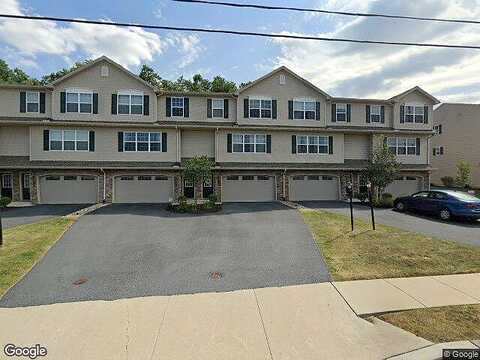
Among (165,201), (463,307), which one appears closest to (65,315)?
(463,307)

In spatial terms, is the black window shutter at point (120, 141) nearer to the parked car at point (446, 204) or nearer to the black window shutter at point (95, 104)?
the black window shutter at point (95, 104)

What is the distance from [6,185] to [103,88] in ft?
31.6

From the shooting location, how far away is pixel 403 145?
23.6 m

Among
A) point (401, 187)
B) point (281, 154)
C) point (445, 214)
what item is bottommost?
point (445, 214)

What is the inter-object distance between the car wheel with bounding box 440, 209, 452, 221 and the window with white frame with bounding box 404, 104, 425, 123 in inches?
461

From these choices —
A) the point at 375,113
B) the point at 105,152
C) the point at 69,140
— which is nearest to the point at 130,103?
the point at 105,152

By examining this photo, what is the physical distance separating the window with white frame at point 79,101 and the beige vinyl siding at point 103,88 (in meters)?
0.30

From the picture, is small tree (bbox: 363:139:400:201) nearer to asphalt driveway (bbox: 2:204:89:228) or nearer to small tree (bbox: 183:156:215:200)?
small tree (bbox: 183:156:215:200)

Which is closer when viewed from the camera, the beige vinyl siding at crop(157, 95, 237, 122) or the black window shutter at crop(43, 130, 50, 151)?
the black window shutter at crop(43, 130, 50, 151)

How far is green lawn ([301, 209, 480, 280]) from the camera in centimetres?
741

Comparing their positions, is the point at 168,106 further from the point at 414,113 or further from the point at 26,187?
the point at 414,113

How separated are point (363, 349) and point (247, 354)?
1752mm

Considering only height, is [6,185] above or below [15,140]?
below

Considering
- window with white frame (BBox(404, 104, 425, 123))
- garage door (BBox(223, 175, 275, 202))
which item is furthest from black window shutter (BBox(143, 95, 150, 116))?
window with white frame (BBox(404, 104, 425, 123))
